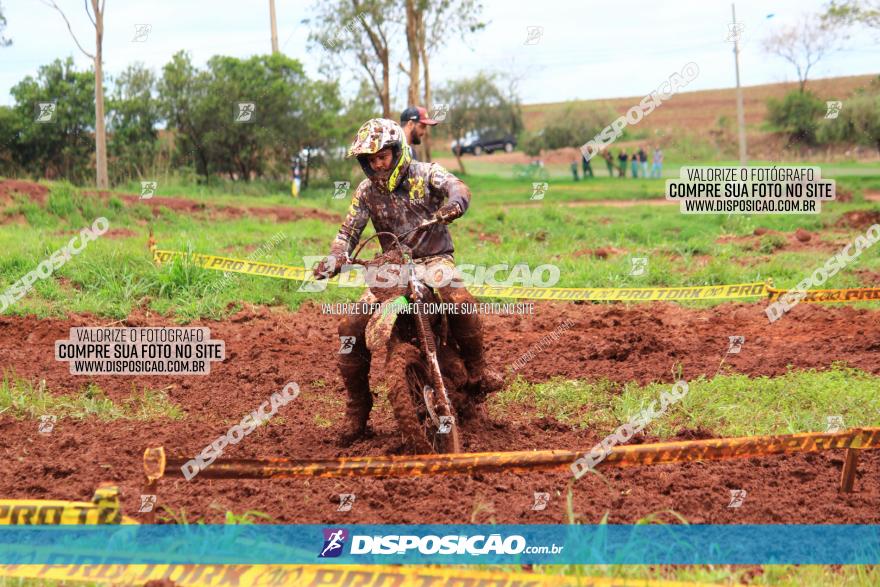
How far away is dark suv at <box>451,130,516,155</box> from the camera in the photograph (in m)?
47.0

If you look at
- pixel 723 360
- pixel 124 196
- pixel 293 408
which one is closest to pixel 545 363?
pixel 723 360

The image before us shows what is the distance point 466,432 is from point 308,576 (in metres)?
2.68

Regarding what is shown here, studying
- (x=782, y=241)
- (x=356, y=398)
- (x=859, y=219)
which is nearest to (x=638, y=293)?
(x=782, y=241)

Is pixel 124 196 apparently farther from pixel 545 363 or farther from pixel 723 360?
pixel 723 360

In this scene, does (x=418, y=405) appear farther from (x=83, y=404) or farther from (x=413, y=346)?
(x=83, y=404)

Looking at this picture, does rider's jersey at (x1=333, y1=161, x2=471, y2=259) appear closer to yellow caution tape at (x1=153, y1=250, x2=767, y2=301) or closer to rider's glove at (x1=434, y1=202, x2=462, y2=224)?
rider's glove at (x1=434, y1=202, x2=462, y2=224)

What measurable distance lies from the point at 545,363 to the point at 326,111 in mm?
22812

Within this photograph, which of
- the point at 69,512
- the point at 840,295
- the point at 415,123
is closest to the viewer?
the point at 69,512

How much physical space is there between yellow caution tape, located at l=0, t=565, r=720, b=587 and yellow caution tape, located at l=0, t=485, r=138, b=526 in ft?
0.74

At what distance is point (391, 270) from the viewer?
6.31m

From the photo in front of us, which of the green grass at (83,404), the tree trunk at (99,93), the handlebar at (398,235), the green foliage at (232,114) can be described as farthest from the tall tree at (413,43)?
the handlebar at (398,235)

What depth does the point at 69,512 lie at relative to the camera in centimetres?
459

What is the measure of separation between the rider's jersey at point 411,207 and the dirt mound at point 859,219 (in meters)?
14.9

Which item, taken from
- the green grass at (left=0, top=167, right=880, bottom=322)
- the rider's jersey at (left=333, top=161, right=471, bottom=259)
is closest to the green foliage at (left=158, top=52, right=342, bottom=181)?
the green grass at (left=0, top=167, right=880, bottom=322)
